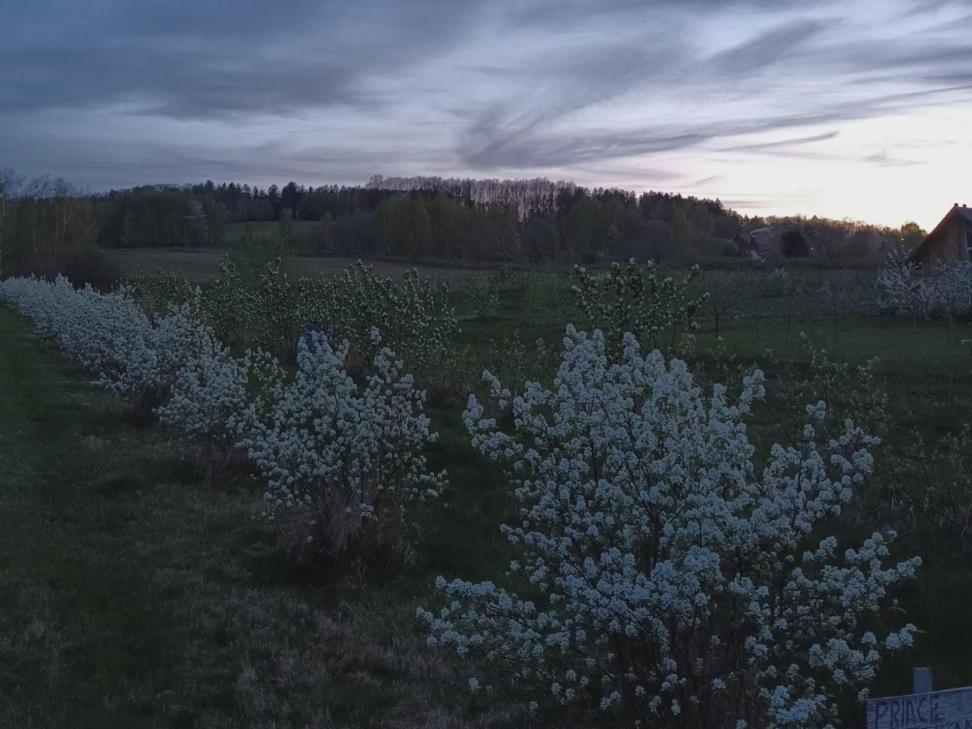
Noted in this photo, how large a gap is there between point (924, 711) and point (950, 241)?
1387 inches

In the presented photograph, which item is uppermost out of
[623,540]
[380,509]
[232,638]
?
[623,540]

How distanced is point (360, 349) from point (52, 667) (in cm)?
1137

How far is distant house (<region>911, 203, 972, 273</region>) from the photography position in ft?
110

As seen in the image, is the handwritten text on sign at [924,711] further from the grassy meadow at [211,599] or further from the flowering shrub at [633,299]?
the flowering shrub at [633,299]

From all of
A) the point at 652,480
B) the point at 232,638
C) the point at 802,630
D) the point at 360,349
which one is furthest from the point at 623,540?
the point at 360,349

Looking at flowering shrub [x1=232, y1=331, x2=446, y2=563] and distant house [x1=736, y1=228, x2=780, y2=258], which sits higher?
distant house [x1=736, y1=228, x2=780, y2=258]

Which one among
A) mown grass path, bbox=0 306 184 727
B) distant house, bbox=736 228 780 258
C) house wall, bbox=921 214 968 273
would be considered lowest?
mown grass path, bbox=0 306 184 727

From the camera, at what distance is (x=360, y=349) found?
17188 millimetres

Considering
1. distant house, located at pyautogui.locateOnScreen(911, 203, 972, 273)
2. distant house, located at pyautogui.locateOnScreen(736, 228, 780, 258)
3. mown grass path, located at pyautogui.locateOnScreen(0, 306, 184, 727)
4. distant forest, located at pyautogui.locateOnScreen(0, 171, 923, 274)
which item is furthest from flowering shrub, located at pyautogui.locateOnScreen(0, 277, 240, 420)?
distant house, located at pyautogui.locateOnScreen(736, 228, 780, 258)

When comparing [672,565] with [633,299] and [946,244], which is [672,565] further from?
[946,244]

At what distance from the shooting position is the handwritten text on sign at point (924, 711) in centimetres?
350

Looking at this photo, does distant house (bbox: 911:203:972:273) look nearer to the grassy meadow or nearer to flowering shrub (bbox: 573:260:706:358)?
the grassy meadow

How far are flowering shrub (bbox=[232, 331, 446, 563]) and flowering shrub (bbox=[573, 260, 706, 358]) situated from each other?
7.07 ft

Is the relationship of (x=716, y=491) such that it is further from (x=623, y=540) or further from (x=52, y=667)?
(x=52, y=667)
